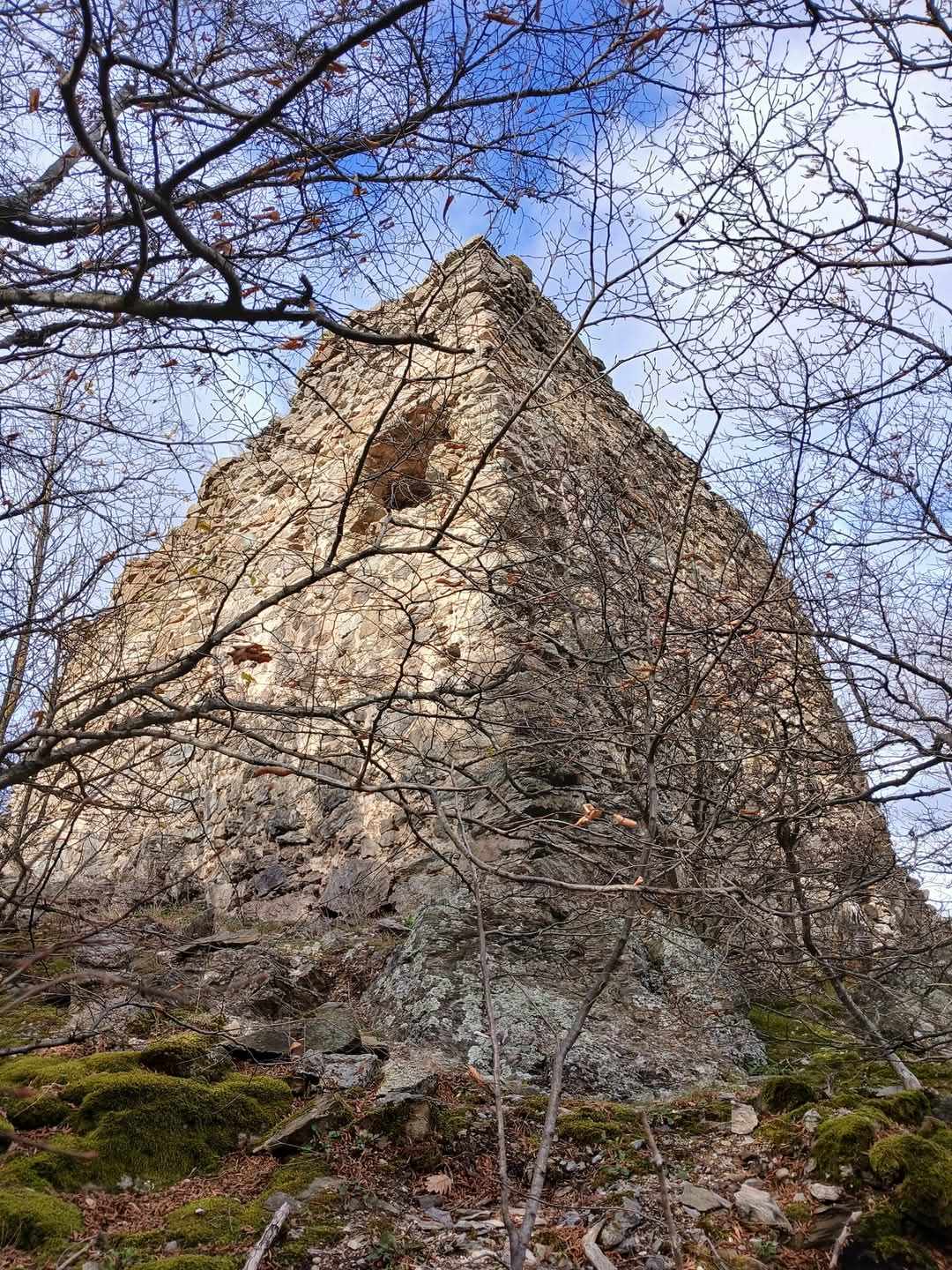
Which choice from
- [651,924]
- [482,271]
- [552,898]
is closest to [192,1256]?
[552,898]

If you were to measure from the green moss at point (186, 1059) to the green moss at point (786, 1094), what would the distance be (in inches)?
91.7

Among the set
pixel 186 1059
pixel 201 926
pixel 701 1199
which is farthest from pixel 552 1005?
pixel 201 926

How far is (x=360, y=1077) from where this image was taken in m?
3.88

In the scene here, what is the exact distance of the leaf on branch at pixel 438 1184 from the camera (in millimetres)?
3195

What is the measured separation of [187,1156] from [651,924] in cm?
292

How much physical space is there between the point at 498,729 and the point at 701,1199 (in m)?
3.29

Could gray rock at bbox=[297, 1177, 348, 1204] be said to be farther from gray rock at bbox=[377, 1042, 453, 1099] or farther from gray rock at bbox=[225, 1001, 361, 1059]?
gray rock at bbox=[225, 1001, 361, 1059]

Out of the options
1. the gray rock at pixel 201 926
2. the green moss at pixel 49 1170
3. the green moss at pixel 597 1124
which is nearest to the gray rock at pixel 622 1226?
the green moss at pixel 597 1124

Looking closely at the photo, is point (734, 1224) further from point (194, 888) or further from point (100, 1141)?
point (194, 888)

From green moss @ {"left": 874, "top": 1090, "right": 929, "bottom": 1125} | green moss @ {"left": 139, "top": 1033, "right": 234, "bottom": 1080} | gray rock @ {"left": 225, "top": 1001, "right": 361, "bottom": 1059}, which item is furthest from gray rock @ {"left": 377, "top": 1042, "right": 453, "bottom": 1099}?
green moss @ {"left": 874, "top": 1090, "right": 929, "bottom": 1125}

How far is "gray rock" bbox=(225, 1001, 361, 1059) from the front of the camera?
4.05 meters

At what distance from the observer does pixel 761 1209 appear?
116 inches

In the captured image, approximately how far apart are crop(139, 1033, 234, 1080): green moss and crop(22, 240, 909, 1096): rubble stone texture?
84 cm

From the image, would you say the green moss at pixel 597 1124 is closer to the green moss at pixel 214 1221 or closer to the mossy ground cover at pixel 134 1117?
the mossy ground cover at pixel 134 1117
